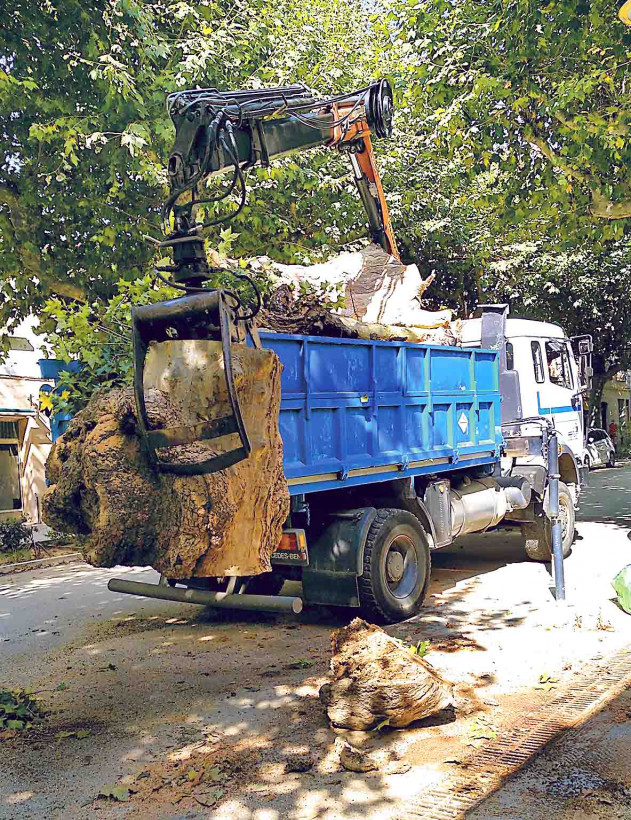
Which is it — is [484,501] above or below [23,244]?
below

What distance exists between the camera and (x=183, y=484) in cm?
494

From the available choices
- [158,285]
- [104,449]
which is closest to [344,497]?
[158,285]

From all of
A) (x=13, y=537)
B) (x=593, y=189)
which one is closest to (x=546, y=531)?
(x=593, y=189)

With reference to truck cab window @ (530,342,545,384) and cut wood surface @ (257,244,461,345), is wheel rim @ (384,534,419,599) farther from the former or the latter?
truck cab window @ (530,342,545,384)

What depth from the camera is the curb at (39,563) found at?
12891 mm

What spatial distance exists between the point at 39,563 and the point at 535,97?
10288 millimetres

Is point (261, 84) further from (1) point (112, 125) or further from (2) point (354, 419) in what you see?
(2) point (354, 419)

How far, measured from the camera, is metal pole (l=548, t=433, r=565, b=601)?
27.5ft

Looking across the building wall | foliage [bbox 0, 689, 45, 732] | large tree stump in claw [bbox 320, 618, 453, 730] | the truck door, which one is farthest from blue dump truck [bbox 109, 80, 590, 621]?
the building wall

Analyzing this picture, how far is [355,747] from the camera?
4.87 m

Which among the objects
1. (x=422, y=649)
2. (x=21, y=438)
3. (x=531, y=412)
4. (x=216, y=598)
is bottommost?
(x=422, y=649)

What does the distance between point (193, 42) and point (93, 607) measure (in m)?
7.98

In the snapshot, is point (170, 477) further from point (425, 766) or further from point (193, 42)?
point (193, 42)

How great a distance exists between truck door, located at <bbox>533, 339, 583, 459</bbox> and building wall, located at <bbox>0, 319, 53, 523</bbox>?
34.0ft
